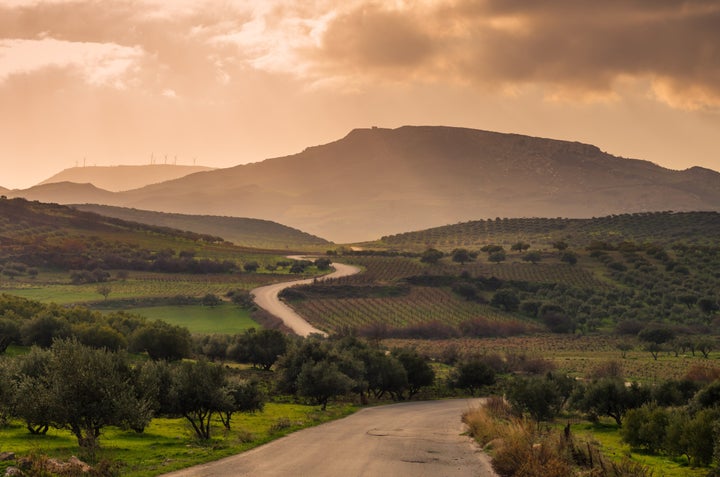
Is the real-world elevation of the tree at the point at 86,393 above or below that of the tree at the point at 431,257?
below

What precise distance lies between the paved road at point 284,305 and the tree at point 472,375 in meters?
34.1

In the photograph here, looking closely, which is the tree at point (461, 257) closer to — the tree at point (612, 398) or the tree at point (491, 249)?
the tree at point (491, 249)

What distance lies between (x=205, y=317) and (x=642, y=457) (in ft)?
304

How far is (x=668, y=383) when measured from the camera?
56.7 m

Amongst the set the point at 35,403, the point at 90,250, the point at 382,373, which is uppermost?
the point at 90,250

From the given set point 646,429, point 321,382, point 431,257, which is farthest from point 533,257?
point 646,429

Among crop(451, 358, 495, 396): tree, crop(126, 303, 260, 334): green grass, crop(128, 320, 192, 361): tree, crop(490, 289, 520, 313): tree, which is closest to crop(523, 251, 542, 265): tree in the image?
crop(490, 289, 520, 313): tree

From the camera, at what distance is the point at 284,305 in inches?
5044

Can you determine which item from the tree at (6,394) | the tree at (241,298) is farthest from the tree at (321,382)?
the tree at (241,298)

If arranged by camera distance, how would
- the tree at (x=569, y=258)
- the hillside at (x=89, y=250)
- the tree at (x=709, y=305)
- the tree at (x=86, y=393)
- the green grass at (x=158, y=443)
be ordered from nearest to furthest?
the green grass at (x=158, y=443) → the tree at (x=86, y=393) → the tree at (x=709, y=305) → the hillside at (x=89, y=250) → the tree at (x=569, y=258)

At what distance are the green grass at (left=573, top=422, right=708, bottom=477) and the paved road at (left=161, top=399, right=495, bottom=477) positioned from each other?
24.2 ft

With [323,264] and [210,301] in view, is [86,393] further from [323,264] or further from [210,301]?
[323,264]

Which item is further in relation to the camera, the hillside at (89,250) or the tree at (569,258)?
the tree at (569,258)

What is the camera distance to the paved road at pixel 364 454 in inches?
1093
